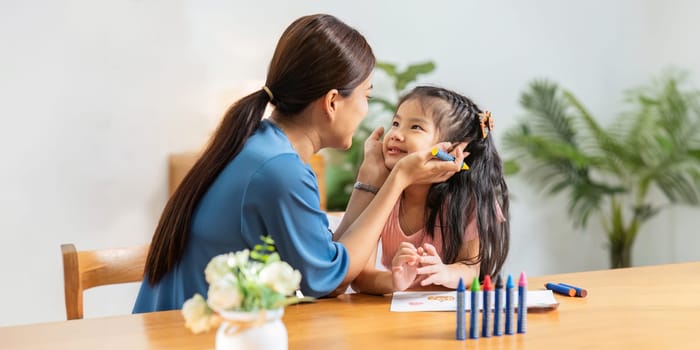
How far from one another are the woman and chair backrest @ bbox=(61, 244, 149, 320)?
1.02 feet

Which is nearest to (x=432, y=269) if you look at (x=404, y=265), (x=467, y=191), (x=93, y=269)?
(x=404, y=265)

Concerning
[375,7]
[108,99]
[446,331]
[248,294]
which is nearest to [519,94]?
[375,7]

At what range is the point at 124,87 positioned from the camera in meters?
4.08

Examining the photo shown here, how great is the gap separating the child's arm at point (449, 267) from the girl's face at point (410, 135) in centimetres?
30

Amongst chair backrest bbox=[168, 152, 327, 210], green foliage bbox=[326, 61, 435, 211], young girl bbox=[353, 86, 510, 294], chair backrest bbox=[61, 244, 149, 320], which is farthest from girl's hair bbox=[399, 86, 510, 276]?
green foliage bbox=[326, 61, 435, 211]

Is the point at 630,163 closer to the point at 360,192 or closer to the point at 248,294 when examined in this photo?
the point at 360,192

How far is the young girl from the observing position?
2.15 m

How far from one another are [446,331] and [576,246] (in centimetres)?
410

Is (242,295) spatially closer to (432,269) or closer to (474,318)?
(474,318)

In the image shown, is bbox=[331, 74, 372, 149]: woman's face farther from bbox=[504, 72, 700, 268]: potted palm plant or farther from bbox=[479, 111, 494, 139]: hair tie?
bbox=[504, 72, 700, 268]: potted palm plant

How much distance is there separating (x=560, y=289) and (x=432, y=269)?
1.02 feet

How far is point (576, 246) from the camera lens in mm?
5488

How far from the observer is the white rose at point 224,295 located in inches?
46.4

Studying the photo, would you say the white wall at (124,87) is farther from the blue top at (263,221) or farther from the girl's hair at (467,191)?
the blue top at (263,221)
